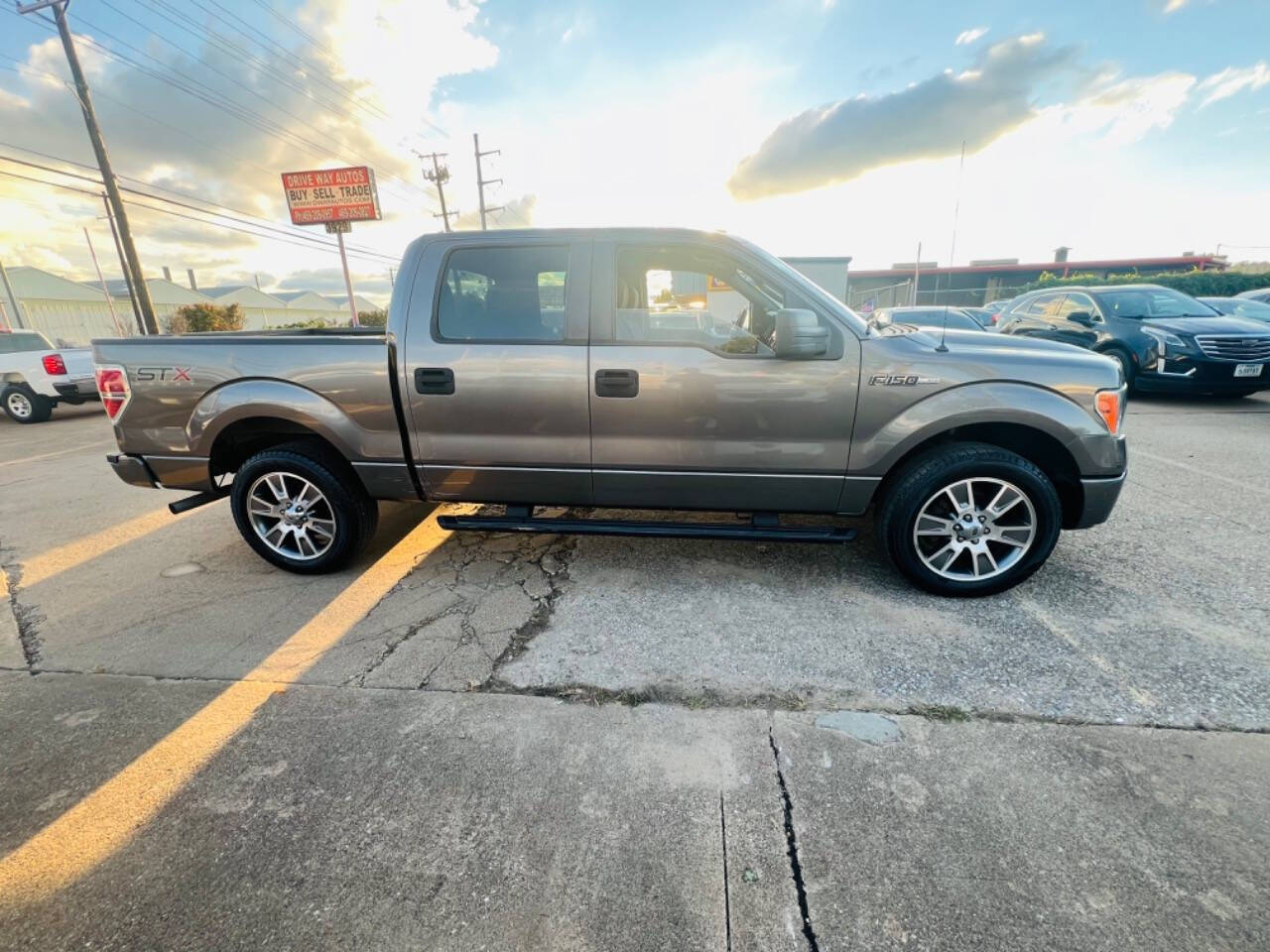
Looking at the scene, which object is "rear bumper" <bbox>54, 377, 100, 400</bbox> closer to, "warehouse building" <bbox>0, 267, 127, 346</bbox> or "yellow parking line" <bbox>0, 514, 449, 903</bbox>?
"yellow parking line" <bbox>0, 514, 449, 903</bbox>

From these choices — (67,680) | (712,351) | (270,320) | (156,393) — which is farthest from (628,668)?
(270,320)

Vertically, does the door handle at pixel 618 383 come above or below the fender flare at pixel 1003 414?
above

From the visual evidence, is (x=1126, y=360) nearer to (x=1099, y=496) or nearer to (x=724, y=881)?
(x=1099, y=496)

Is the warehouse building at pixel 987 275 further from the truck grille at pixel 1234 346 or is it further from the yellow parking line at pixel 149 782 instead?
the yellow parking line at pixel 149 782

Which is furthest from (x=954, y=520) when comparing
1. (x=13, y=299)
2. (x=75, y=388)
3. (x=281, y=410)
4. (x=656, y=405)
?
(x=13, y=299)

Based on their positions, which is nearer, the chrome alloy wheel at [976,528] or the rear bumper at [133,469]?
the chrome alloy wheel at [976,528]

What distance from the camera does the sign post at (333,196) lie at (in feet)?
76.1

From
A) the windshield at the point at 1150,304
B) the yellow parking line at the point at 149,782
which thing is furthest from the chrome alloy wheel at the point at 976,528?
the windshield at the point at 1150,304

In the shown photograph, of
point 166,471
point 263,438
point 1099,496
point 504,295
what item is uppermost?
point 504,295

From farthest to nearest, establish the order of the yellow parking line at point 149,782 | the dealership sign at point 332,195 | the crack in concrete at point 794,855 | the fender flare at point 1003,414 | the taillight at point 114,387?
the dealership sign at point 332,195, the taillight at point 114,387, the fender flare at point 1003,414, the yellow parking line at point 149,782, the crack in concrete at point 794,855

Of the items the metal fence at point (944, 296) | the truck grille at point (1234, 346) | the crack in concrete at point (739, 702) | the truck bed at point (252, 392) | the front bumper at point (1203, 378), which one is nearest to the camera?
the crack in concrete at point (739, 702)

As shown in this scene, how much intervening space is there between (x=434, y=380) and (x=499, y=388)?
0.37m

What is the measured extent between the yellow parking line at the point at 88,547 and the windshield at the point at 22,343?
29.2ft

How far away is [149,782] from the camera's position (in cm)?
200
